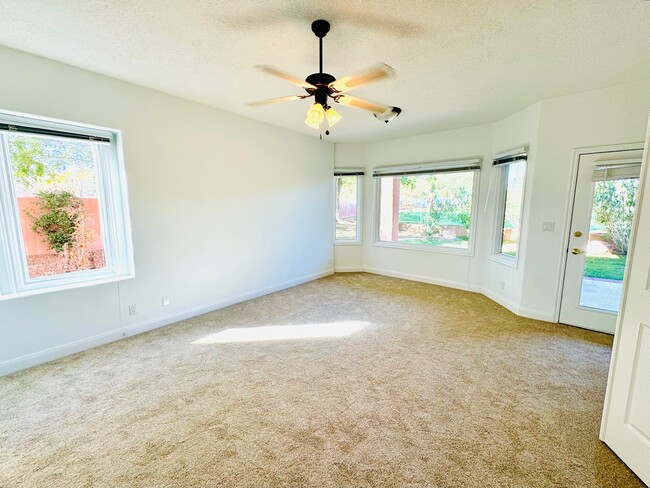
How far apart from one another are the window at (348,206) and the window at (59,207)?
12.0 ft

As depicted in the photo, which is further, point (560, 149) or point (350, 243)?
point (350, 243)

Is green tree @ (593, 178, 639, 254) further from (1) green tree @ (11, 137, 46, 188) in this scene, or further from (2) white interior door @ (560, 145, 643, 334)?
(1) green tree @ (11, 137, 46, 188)

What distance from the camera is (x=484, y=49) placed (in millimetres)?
2203

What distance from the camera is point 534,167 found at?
11.5ft

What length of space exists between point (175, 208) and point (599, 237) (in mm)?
4763

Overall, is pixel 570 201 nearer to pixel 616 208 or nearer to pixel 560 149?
pixel 616 208

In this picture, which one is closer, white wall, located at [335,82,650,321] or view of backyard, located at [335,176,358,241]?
white wall, located at [335,82,650,321]

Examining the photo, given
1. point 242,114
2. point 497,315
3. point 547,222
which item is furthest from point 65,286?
point 547,222

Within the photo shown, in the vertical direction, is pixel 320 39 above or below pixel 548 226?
above

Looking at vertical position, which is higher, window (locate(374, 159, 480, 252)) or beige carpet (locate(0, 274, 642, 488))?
window (locate(374, 159, 480, 252))

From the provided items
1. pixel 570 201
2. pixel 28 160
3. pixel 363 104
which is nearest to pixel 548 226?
pixel 570 201

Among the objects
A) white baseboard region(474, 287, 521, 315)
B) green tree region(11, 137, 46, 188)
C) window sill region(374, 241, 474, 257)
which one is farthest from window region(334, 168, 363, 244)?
green tree region(11, 137, 46, 188)

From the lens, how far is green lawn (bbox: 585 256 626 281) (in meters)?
3.12

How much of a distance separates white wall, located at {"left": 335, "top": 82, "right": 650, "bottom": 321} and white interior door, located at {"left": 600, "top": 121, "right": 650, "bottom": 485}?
2.05 meters
